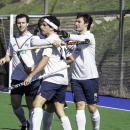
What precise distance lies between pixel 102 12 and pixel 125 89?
2.40 meters

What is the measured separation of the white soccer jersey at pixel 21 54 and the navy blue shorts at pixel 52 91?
1054 millimetres

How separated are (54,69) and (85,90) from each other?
914mm

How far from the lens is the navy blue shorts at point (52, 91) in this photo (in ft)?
23.6

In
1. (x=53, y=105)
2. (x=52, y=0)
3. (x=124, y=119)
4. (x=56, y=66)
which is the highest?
(x=52, y=0)

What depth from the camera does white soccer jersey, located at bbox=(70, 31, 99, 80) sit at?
25.7ft

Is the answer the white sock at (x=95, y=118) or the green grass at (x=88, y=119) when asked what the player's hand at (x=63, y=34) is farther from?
the green grass at (x=88, y=119)

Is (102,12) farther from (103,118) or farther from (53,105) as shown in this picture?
(53,105)

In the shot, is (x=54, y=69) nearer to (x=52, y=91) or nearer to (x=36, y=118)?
(x=52, y=91)

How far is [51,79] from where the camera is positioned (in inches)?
286

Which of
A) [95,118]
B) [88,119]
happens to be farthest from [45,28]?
[88,119]

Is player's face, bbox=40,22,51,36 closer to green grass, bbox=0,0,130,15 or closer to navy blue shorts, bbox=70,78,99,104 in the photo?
navy blue shorts, bbox=70,78,99,104

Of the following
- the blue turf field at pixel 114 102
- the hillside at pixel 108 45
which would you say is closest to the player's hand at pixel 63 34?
the blue turf field at pixel 114 102

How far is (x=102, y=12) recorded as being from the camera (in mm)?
15422

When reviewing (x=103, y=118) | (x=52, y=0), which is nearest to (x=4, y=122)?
(x=103, y=118)
